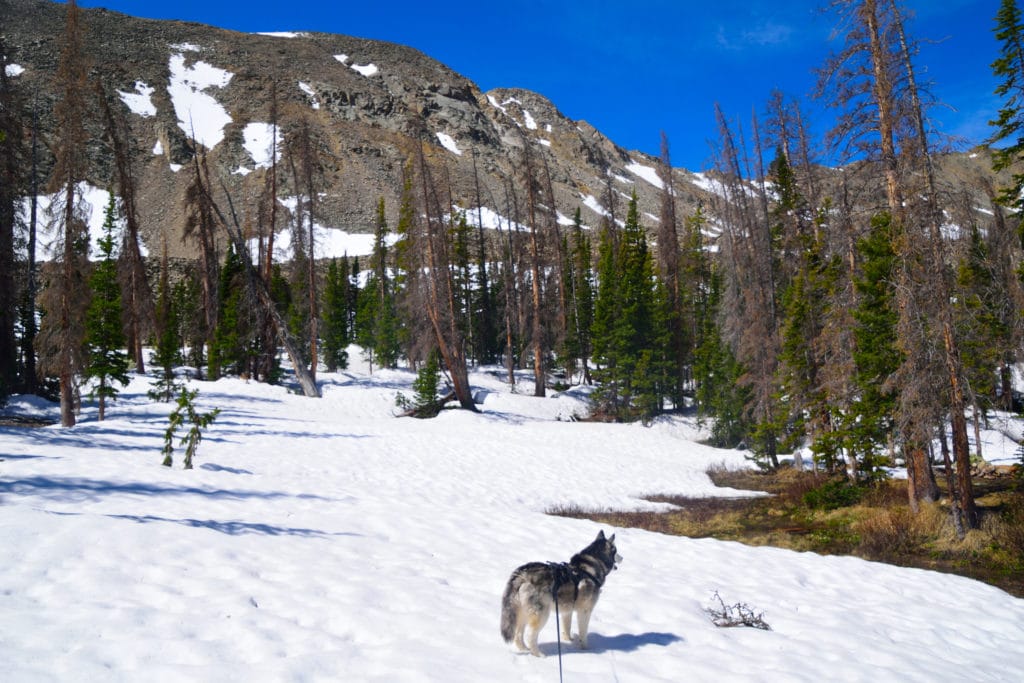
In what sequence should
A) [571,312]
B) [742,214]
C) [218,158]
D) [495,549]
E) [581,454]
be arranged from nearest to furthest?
[495,549], [581,454], [742,214], [571,312], [218,158]

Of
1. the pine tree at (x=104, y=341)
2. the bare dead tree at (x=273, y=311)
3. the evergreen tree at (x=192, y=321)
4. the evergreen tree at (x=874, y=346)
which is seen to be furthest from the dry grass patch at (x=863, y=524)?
the evergreen tree at (x=192, y=321)

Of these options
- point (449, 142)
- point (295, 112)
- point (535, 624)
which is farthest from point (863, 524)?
point (449, 142)

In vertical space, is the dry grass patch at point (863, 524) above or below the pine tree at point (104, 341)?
below

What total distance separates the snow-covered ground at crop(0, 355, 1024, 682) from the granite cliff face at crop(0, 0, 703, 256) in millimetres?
62294

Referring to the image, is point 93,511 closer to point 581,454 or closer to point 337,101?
point 581,454

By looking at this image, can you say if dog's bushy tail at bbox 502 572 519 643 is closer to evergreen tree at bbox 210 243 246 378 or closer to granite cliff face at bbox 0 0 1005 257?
evergreen tree at bbox 210 243 246 378

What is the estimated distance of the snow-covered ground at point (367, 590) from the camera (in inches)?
160

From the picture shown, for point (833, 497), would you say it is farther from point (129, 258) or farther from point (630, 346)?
point (129, 258)

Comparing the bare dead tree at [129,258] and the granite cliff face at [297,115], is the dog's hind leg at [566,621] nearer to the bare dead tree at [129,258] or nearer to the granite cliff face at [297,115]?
the bare dead tree at [129,258]

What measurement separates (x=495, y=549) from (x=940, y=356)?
860 cm

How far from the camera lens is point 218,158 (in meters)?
83.8

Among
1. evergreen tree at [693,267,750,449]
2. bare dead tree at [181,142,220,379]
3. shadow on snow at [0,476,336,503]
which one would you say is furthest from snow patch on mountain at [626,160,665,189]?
shadow on snow at [0,476,336,503]

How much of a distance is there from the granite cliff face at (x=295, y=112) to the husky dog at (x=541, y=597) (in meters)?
67.2

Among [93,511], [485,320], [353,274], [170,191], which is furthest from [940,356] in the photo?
[170,191]
